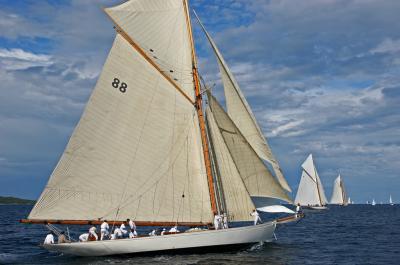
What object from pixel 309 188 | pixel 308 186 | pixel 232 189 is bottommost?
pixel 232 189

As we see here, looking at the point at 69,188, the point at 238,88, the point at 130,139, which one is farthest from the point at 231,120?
the point at 69,188

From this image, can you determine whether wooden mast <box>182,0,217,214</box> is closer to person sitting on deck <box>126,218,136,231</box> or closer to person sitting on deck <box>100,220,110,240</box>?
person sitting on deck <box>126,218,136,231</box>

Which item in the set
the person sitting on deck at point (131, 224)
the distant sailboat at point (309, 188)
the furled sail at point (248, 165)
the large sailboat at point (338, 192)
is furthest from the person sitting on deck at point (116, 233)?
the large sailboat at point (338, 192)

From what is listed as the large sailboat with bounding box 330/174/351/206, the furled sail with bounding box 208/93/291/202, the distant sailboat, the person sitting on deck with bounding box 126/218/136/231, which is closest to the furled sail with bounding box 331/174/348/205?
the large sailboat with bounding box 330/174/351/206

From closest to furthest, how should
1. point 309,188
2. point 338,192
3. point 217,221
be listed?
point 217,221 < point 309,188 < point 338,192

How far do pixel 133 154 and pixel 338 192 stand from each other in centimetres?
16699

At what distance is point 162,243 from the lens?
32156 mm

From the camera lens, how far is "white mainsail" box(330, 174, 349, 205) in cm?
18750

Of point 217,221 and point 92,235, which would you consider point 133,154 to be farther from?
point 217,221

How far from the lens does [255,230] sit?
33594 mm

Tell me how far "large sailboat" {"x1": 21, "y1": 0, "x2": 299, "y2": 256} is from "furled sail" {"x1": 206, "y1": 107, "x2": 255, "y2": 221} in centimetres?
7

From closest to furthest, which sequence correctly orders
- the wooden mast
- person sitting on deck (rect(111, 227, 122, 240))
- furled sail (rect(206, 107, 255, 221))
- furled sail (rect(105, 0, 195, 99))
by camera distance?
person sitting on deck (rect(111, 227, 122, 240))
the wooden mast
furled sail (rect(206, 107, 255, 221))
furled sail (rect(105, 0, 195, 99))

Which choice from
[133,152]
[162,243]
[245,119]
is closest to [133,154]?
[133,152]

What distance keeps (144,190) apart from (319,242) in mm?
19336
